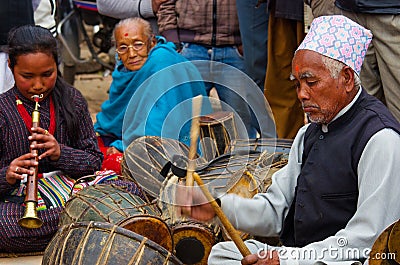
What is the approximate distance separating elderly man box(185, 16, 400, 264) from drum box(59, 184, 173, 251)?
39 cm

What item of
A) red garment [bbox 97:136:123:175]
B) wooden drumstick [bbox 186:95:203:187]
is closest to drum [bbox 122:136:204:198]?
wooden drumstick [bbox 186:95:203:187]

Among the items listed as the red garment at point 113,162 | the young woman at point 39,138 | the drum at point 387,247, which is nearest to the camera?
the drum at point 387,247

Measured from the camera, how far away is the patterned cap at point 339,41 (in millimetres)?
3092

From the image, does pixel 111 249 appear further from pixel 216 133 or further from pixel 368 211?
pixel 216 133

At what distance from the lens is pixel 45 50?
4.28m

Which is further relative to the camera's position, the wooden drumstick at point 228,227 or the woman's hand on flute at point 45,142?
the woman's hand on flute at point 45,142

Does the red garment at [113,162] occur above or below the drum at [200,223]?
below

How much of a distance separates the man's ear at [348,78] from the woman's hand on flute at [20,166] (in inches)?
68.3

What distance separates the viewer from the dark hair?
14.0 ft

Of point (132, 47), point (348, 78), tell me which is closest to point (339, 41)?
point (348, 78)

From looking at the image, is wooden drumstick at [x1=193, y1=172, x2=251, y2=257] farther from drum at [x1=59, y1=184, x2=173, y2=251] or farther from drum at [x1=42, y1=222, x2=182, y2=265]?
drum at [x1=59, y1=184, x2=173, y2=251]

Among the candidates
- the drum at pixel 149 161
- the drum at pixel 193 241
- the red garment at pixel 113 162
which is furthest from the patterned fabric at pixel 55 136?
the drum at pixel 193 241

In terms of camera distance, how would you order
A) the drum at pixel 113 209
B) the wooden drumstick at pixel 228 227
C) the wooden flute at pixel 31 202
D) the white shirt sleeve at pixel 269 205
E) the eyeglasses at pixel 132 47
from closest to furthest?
the wooden drumstick at pixel 228 227 < the white shirt sleeve at pixel 269 205 < the drum at pixel 113 209 < the wooden flute at pixel 31 202 < the eyeglasses at pixel 132 47
